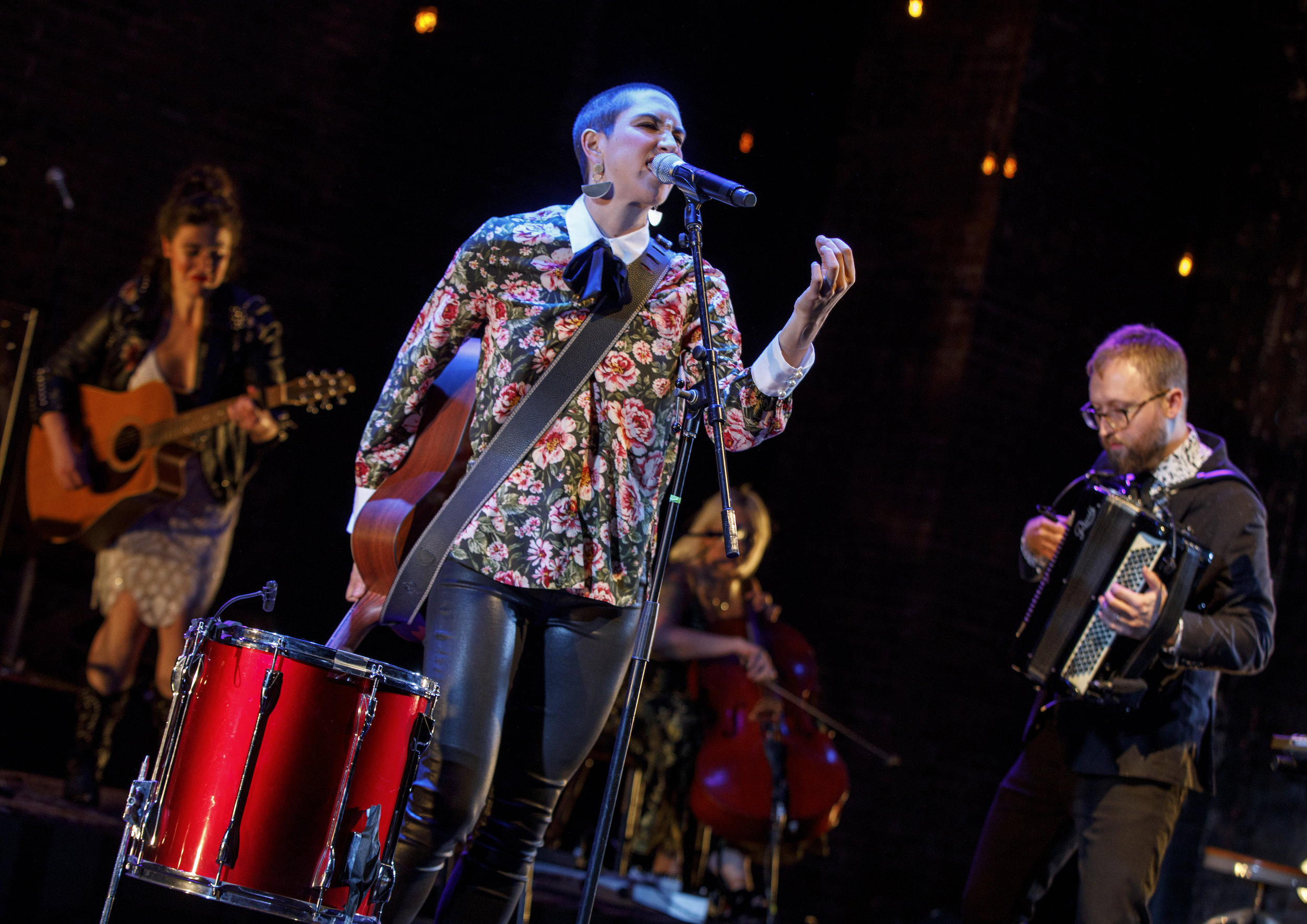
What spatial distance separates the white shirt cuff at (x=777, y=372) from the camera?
2.56 meters

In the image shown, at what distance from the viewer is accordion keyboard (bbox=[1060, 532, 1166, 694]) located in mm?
3381

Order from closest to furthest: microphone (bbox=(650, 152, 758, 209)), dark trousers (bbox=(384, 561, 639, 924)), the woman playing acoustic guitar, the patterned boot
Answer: microphone (bbox=(650, 152, 758, 209)) → dark trousers (bbox=(384, 561, 639, 924)) → the patterned boot → the woman playing acoustic guitar

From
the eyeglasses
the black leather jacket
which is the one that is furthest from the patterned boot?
the eyeglasses

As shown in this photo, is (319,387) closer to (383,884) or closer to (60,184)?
(60,184)

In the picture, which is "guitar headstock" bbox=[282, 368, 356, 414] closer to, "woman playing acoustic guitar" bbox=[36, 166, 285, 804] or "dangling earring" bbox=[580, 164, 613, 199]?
"woman playing acoustic guitar" bbox=[36, 166, 285, 804]

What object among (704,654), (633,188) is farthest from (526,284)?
(704,654)

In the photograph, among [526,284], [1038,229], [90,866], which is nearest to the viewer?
[526,284]

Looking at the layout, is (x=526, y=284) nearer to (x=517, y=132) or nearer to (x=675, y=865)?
(x=517, y=132)

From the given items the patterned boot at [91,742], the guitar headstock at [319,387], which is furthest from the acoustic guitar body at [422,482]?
the guitar headstock at [319,387]

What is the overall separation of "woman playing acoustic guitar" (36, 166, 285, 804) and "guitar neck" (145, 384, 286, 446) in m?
0.04

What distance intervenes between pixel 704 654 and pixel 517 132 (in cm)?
253

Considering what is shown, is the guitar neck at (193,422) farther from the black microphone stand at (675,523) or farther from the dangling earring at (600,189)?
the black microphone stand at (675,523)

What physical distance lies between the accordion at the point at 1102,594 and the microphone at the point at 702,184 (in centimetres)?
156

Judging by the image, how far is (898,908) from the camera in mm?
6000
